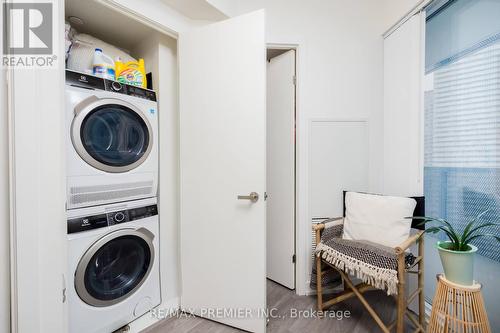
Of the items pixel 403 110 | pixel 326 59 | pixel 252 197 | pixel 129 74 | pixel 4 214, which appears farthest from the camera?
pixel 326 59

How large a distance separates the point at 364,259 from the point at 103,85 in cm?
192

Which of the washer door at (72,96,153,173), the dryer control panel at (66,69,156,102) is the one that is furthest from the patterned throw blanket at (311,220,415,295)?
the dryer control panel at (66,69,156,102)

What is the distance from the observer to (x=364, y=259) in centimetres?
136

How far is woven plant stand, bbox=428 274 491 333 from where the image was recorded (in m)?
1.03

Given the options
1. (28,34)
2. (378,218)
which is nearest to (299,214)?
(378,218)

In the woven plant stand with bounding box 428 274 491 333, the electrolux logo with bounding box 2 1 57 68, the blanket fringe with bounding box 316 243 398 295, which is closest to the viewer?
the electrolux logo with bounding box 2 1 57 68

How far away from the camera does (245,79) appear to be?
A: 57.3 inches

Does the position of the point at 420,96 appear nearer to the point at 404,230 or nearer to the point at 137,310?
the point at 404,230

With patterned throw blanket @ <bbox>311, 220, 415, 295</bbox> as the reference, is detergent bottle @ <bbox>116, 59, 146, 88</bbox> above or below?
above

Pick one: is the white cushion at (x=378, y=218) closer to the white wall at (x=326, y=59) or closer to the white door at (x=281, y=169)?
the white wall at (x=326, y=59)

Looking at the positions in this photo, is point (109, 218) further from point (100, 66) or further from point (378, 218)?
point (378, 218)

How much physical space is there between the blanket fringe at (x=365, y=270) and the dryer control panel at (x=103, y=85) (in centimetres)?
167

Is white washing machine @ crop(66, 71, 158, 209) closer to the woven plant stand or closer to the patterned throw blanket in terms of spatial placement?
the patterned throw blanket

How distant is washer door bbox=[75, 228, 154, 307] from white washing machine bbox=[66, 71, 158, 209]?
0.27 m
